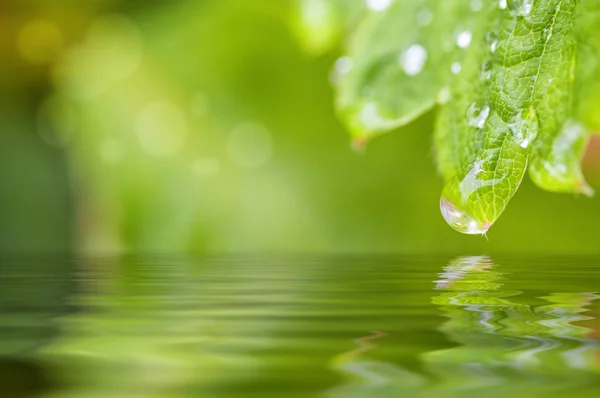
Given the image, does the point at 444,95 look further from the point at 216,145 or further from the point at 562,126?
the point at 216,145

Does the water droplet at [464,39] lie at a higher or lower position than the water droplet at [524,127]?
higher

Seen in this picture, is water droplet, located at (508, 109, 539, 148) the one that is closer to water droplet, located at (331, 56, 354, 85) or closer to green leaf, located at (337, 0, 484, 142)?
green leaf, located at (337, 0, 484, 142)

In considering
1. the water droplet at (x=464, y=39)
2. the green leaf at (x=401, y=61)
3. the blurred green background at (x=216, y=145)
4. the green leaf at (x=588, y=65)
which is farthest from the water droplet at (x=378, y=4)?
the blurred green background at (x=216, y=145)

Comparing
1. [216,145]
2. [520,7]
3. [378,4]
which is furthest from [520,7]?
[216,145]

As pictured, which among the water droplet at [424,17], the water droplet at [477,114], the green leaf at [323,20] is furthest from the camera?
the green leaf at [323,20]

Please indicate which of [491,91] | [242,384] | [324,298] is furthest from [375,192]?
[242,384]

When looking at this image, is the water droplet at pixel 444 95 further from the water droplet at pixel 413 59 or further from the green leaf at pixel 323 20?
the green leaf at pixel 323 20

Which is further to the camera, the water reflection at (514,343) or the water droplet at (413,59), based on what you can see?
the water droplet at (413,59)
